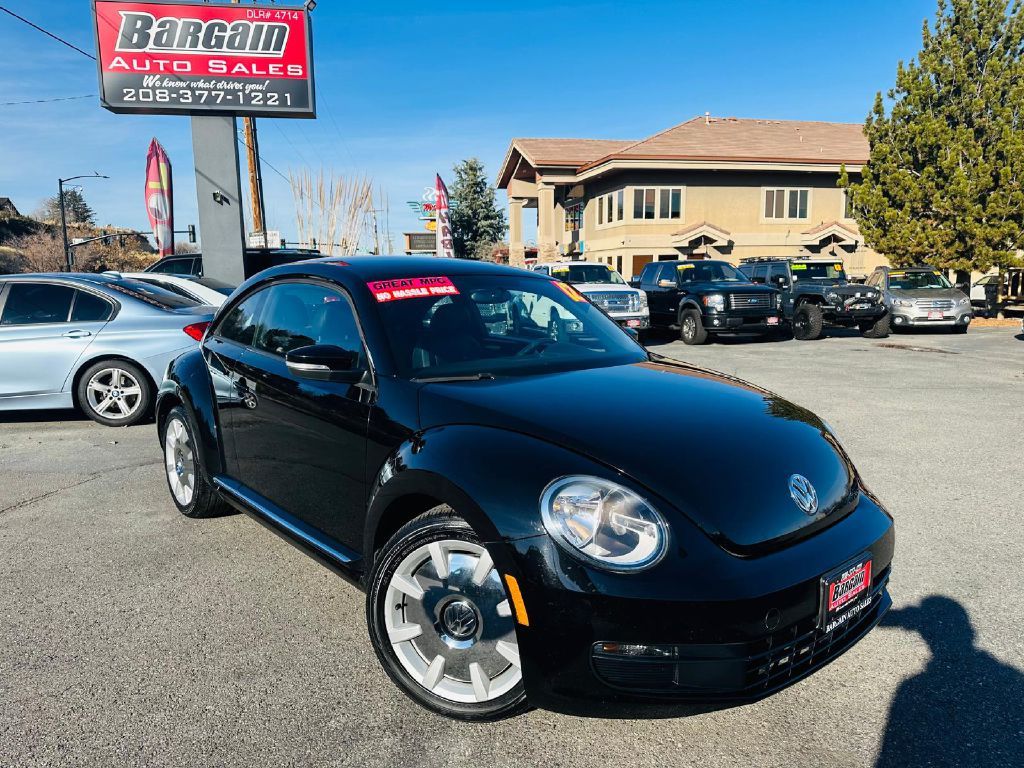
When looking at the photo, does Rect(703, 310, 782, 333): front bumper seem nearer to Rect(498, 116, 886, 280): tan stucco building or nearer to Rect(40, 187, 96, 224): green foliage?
Rect(498, 116, 886, 280): tan stucco building

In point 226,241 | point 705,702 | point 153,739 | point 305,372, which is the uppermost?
point 226,241

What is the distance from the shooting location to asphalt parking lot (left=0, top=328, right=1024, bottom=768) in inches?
92.6

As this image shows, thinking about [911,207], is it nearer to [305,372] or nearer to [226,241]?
[226,241]

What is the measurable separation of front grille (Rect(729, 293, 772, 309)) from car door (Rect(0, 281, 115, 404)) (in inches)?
465

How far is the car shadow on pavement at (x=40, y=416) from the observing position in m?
7.94

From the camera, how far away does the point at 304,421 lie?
3.22m

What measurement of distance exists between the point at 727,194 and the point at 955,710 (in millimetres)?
33719

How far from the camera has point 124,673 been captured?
280 centimetres

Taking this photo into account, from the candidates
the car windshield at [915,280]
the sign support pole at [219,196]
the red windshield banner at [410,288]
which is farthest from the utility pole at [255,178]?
the red windshield banner at [410,288]

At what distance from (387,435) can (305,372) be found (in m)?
0.47

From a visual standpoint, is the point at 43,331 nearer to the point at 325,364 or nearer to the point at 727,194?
the point at 325,364

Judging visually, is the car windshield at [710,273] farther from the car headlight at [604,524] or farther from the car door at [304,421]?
the car headlight at [604,524]

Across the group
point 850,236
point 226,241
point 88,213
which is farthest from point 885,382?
point 88,213

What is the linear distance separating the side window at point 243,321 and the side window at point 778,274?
15.9 metres
